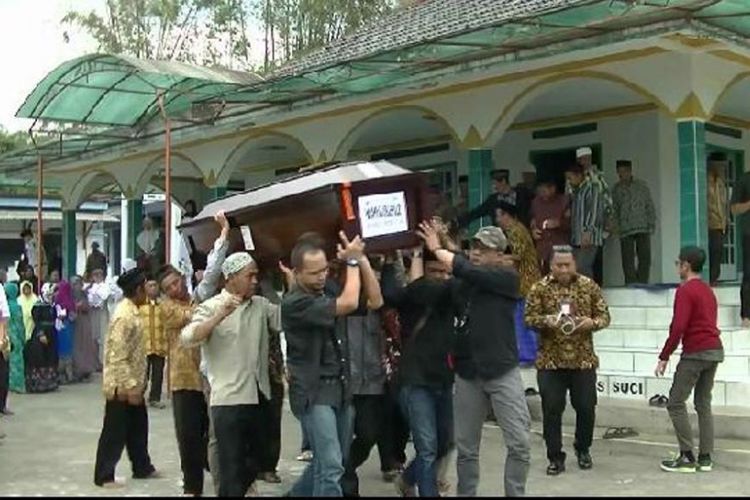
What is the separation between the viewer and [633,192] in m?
12.0

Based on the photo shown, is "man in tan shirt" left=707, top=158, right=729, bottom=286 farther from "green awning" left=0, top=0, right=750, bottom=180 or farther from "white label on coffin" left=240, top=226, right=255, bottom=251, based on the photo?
"white label on coffin" left=240, top=226, right=255, bottom=251

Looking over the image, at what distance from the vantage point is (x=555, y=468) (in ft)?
25.4

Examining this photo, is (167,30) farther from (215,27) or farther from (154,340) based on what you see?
(154,340)

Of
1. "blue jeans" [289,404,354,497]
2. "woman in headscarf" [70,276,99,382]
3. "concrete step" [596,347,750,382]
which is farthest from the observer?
"woman in headscarf" [70,276,99,382]

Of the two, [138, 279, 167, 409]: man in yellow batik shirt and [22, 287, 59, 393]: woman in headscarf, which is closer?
[138, 279, 167, 409]: man in yellow batik shirt

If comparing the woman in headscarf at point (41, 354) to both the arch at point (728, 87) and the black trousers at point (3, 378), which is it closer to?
the black trousers at point (3, 378)

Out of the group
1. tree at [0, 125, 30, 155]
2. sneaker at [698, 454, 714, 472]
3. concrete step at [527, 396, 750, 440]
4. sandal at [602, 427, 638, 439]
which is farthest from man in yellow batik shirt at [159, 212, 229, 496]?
tree at [0, 125, 30, 155]

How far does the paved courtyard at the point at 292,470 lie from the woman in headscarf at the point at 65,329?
149 inches

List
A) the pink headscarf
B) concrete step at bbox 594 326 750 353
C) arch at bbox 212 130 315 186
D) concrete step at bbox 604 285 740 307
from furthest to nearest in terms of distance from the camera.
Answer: arch at bbox 212 130 315 186, the pink headscarf, concrete step at bbox 604 285 740 307, concrete step at bbox 594 326 750 353

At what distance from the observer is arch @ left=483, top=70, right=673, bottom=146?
11047 millimetres

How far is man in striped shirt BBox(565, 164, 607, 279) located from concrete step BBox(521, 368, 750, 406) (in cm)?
170

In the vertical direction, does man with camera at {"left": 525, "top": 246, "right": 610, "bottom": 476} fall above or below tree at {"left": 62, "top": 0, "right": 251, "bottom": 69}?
below

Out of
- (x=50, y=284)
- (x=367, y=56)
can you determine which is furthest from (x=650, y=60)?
(x=50, y=284)

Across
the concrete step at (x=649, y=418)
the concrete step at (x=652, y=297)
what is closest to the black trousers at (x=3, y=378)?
the concrete step at (x=649, y=418)
